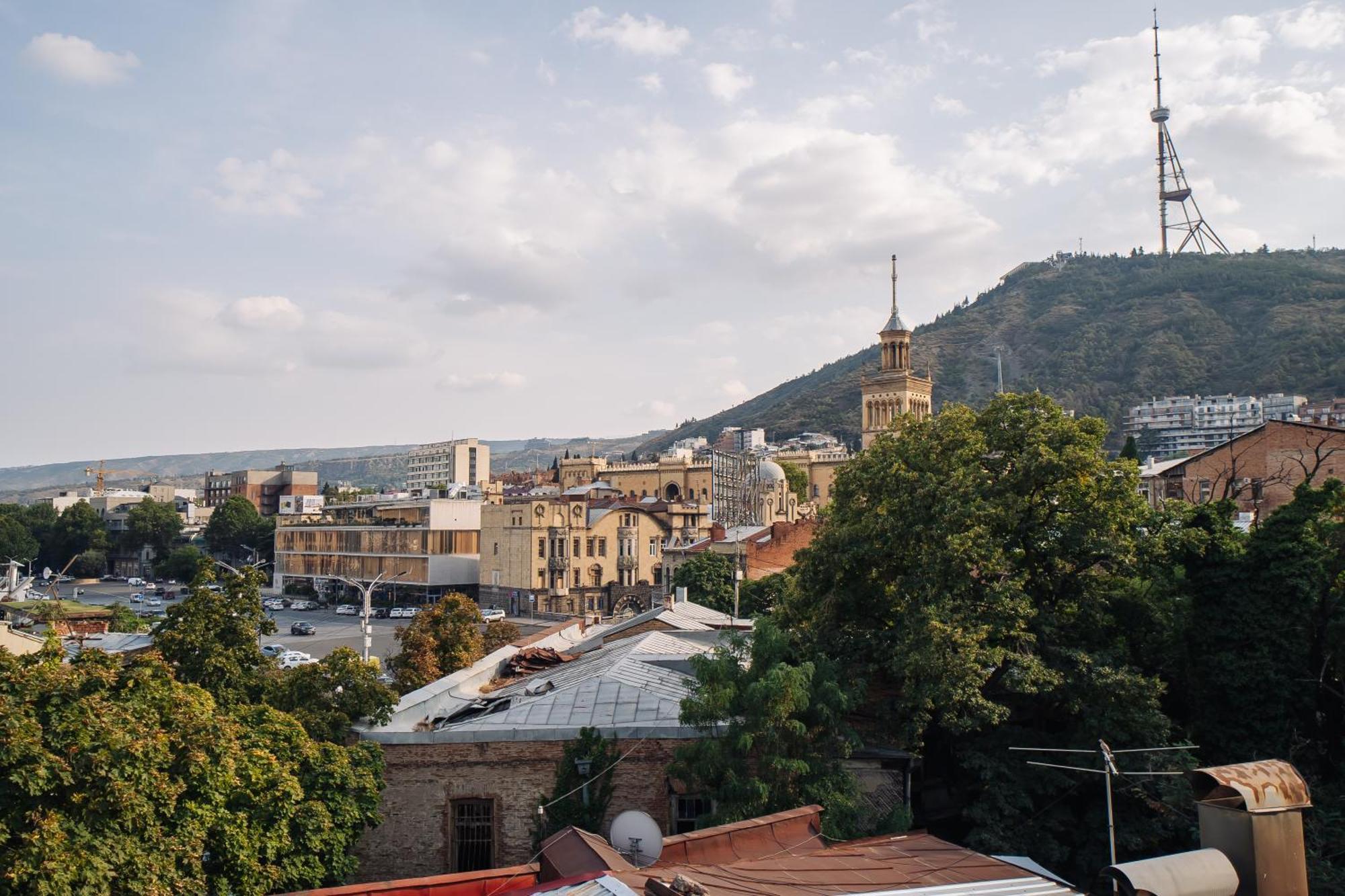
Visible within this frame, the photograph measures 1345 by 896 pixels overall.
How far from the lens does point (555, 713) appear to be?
61.9 ft

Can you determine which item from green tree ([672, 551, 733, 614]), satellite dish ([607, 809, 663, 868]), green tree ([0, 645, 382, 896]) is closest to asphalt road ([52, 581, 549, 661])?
green tree ([672, 551, 733, 614])

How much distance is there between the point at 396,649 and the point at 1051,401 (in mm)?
42354

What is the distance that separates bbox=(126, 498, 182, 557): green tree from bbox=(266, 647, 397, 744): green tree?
11707 cm

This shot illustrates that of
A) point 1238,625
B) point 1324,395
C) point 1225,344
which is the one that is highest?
point 1225,344

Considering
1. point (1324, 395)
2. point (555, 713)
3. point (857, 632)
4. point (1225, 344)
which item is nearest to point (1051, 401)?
point (857, 632)

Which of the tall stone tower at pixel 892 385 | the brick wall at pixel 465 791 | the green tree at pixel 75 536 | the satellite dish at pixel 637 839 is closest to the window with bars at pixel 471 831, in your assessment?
the brick wall at pixel 465 791

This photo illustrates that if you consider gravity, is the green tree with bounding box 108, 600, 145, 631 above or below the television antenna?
below

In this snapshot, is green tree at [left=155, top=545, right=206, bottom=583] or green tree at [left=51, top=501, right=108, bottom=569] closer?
green tree at [left=155, top=545, right=206, bottom=583]

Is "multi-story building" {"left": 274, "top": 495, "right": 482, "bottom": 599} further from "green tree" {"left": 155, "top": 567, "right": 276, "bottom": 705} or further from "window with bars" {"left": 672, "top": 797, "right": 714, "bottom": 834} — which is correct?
"window with bars" {"left": 672, "top": 797, "right": 714, "bottom": 834}

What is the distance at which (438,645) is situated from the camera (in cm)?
2570

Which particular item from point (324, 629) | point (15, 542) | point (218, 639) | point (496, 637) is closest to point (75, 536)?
point (15, 542)

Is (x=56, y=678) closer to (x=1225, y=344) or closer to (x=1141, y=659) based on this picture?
(x=1141, y=659)

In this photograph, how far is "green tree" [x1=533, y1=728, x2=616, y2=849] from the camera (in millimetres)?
16953

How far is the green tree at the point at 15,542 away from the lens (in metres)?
109
